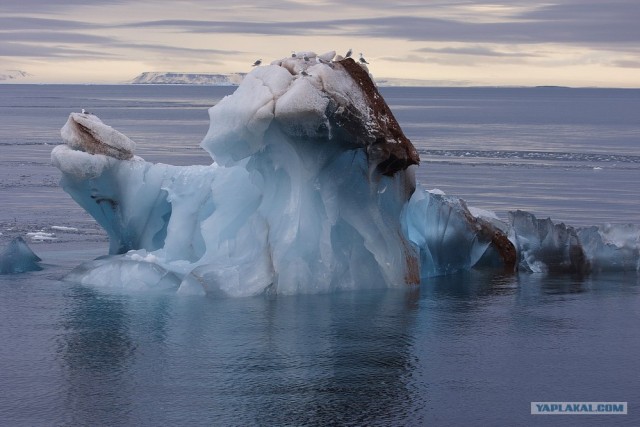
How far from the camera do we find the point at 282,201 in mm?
A: 19359

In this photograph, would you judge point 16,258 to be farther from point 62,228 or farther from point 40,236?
point 62,228

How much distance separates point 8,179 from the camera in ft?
117

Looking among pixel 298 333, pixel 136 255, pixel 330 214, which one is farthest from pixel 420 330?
pixel 136 255

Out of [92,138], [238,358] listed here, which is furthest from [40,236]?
[238,358]

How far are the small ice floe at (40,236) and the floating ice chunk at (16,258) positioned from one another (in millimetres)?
2883

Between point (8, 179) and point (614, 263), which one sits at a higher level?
point (8, 179)

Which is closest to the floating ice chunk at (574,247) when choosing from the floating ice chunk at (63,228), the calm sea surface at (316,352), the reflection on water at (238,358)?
the calm sea surface at (316,352)

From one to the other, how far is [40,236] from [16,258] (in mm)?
3432

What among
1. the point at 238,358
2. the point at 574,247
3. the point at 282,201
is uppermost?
the point at 282,201

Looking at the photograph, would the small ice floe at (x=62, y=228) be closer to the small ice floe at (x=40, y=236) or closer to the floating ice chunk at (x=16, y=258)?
the small ice floe at (x=40, y=236)

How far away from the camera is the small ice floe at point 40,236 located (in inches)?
940

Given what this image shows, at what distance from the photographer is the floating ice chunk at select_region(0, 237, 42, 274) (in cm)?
2062

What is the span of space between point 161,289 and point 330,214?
10.6 ft

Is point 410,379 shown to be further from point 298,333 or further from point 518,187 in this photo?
point 518,187
